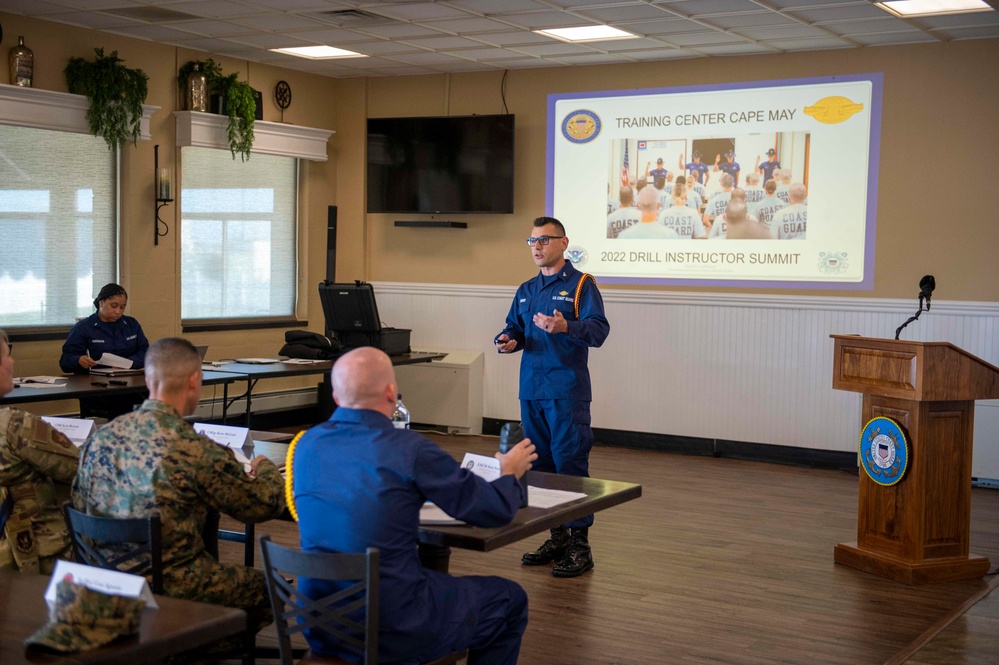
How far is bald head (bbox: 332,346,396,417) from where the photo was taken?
277cm

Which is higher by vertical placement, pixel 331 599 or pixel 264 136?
pixel 264 136

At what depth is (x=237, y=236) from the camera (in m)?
9.20

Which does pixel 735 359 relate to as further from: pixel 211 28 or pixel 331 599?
pixel 331 599

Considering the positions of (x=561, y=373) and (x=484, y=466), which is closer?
(x=484, y=466)

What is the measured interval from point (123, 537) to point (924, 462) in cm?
365

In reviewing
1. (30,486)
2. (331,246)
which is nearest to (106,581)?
(30,486)

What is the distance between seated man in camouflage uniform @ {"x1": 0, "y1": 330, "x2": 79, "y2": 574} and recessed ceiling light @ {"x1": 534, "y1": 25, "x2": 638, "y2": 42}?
17.0 ft

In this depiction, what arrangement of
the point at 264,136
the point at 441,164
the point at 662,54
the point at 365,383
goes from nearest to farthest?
the point at 365,383, the point at 662,54, the point at 264,136, the point at 441,164

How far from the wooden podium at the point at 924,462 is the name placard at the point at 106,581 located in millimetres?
3846

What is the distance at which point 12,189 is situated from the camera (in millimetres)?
7414

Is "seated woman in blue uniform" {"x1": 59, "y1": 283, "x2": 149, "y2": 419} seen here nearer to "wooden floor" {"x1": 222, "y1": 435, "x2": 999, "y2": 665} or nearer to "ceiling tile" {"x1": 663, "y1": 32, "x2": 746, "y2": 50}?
"wooden floor" {"x1": 222, "y1": 435, "x2": 999, "y2": 665}

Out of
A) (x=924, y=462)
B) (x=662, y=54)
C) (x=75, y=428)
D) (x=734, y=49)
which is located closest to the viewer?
(x=75, y=428)

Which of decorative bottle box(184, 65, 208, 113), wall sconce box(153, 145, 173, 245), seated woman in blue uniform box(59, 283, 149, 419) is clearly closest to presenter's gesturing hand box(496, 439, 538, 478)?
seated woman in blue uniform box(59, 283, 149, 419)

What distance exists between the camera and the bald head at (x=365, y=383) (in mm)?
2771
